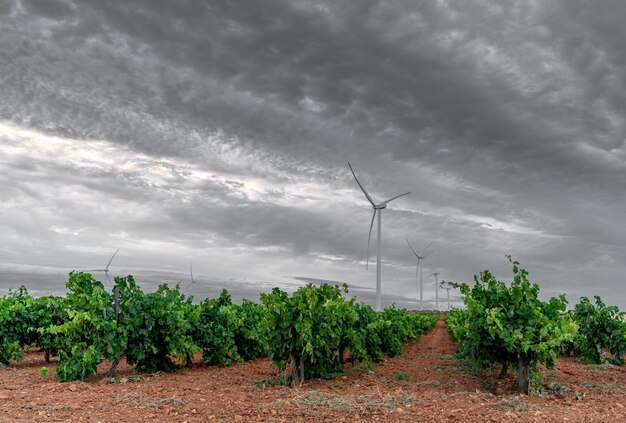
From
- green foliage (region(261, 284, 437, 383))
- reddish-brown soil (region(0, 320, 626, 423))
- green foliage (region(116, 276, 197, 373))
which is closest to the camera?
reddish-brown soil (region(0, 320, 626, 423))

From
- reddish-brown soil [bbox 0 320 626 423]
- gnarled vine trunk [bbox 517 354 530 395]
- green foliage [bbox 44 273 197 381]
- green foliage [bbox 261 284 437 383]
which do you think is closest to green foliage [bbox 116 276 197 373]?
green foliage [bbox 44 273 197 381]

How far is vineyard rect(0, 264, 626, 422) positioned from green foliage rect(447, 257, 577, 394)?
0.12 feet

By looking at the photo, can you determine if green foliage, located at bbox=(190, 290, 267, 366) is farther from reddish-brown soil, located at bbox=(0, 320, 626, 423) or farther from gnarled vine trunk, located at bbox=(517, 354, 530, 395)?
gnarled vine trunk, located at bbox=(517, 354, 530, 395)

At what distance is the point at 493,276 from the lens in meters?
14.6

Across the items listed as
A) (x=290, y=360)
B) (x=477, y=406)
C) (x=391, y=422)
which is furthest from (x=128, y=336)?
(x=477, y=406)

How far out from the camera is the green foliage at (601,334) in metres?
22.3

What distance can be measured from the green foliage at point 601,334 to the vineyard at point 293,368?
0.61 metres

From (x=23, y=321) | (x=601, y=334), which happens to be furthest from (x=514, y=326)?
(x=23, y=321)

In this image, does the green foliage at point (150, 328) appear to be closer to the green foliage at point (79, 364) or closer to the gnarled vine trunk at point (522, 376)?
the green foliage at point (79, 364)

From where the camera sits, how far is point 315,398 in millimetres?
12766

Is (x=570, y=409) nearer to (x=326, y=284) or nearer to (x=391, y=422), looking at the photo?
(x=391, y=422)

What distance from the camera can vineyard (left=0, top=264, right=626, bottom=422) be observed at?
11.9m

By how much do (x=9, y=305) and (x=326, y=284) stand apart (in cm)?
1469

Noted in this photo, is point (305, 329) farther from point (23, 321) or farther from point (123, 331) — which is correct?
point (23, 321)
